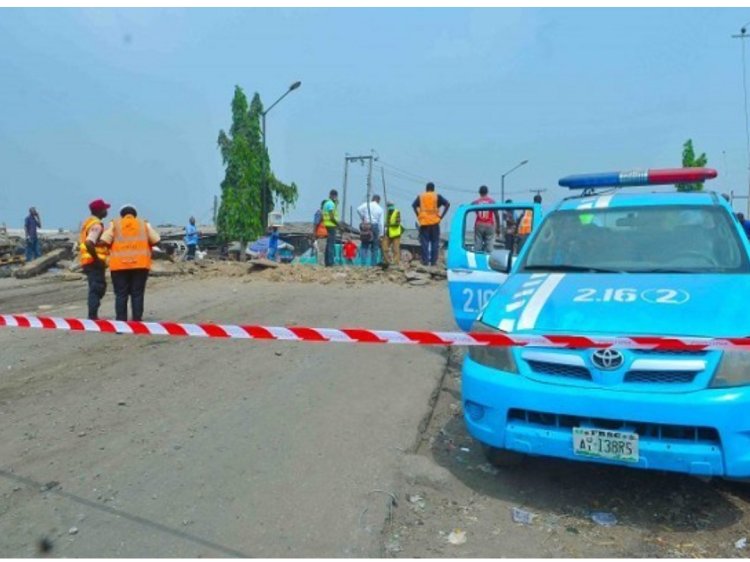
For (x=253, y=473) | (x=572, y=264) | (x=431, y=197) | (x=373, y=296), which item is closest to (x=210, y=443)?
(x=253, y=473)

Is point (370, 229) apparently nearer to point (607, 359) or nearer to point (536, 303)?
point (536, 303)

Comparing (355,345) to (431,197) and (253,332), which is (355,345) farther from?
(431,197)

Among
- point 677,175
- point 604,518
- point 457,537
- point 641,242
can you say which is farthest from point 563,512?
point 677,175

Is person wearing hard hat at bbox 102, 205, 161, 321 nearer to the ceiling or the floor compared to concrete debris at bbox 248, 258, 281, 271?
nearer to the ceiling

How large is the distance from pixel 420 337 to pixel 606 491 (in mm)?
1519

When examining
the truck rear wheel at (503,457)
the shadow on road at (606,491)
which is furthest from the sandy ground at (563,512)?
the truck rear wheel at (503,457)

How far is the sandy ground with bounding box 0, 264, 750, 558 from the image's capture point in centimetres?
338

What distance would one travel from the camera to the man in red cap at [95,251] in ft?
28.3

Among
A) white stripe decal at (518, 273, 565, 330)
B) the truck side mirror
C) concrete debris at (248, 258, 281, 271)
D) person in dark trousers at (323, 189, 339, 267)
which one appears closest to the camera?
white stripe decal at (518, 273, 565, 330)

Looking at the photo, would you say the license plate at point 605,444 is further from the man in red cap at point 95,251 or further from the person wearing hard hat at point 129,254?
the man in red cap at point 95,251

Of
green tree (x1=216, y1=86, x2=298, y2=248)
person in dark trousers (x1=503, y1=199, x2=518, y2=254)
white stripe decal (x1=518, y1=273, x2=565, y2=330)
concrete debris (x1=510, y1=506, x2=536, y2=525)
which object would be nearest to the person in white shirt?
person in dark trousers (x1=503, y1=199, x2=518, y2=254)

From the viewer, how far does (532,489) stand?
4.05 meters

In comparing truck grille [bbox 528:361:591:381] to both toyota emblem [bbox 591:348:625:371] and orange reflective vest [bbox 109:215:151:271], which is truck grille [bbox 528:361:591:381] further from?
orange reflective vest [bbox 109:215:151:271]

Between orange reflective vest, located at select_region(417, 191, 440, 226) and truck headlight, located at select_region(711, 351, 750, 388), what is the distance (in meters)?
10.9
